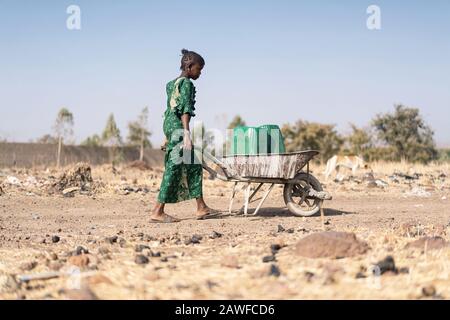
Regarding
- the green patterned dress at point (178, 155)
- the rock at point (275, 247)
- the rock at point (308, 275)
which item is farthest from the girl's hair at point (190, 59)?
the rock at point (308, 275)

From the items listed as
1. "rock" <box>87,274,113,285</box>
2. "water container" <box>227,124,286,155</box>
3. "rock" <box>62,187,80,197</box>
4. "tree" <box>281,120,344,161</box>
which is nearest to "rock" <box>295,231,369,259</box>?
"rock" <box>87,274,113,285</box>

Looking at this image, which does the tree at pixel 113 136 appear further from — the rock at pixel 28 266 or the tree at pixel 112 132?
the rock at pixel 28 266

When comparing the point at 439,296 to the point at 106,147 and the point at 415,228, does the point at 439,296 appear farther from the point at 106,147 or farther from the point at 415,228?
the point at 106,147

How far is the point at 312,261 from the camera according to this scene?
12.9 ft

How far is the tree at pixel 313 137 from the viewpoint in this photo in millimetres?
40188

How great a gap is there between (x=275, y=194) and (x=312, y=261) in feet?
25.2

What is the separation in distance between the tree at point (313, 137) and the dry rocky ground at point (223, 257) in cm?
3203

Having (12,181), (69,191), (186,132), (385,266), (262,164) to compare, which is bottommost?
(385,266)

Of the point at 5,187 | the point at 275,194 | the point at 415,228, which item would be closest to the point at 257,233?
the point at 415,228

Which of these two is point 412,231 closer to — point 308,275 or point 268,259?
point 268,259

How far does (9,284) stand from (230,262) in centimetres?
139

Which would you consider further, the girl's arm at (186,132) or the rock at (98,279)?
the girl's arm at (186,132)

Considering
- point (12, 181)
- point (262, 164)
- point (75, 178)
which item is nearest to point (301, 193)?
point (262, 164)

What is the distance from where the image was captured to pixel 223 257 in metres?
4.13
